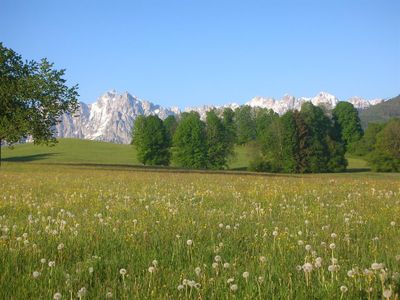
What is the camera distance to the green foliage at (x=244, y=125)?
15988 centimetres

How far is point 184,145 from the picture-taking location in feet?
336

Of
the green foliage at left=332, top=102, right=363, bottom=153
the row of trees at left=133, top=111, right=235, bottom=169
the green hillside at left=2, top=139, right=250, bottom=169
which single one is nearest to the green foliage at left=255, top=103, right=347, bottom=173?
the row of trees at left=133, top=111, right=235, bottom=169

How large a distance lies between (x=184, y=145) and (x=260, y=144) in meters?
19.0

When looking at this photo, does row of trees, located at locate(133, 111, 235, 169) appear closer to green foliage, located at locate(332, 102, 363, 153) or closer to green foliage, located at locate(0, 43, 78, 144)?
green foliage, located at locate(332, 102, 363, 153)

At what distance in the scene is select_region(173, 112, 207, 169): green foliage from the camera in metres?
99.1

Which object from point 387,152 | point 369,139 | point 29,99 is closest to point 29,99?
point 29,99

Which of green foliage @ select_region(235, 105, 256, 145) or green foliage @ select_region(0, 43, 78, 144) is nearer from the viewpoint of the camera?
green foliage @ select_region(0, 43, 78, 144)

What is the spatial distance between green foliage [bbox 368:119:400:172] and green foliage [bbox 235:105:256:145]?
69159mm

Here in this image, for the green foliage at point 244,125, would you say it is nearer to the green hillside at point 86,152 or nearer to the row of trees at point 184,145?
the green hillside at point 86,152

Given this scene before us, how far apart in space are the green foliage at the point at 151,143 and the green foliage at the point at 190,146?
275 centimetres

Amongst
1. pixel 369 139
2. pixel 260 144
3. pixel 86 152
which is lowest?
pixel 260 144

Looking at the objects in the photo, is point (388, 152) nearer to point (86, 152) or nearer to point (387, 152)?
point (387, 152)

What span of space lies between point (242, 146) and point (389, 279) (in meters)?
155

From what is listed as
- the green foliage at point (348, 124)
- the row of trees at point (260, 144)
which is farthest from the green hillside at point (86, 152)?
the green foliage at point (348, 124)
